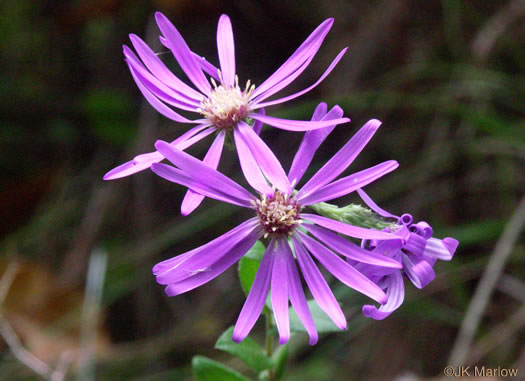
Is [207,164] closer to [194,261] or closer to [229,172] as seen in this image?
[194,261]

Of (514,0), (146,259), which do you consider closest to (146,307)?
(146,259)

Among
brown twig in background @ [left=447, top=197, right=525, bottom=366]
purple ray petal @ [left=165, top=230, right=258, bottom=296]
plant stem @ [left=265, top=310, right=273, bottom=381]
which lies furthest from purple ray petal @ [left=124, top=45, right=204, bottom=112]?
brown twig in background @ [left=447, top=197, right=525, bottom=366]

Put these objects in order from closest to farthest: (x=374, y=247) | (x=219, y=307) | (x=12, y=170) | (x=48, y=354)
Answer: (x=374, y=247) → (x=48, y=354) → (x=219, y=307) → (x=12, y=170)

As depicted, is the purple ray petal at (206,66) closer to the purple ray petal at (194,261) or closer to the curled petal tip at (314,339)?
the purple ray petal at (194,261)

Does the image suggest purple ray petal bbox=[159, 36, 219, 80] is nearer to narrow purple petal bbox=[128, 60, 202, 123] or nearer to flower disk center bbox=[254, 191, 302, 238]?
narrow purple petal bbox=[128, 60, 202, 123]

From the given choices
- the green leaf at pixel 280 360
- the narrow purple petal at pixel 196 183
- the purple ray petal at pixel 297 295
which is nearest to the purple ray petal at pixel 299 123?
the narrow purple petal at pixel 196 183

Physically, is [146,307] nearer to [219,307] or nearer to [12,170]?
[219,307]
